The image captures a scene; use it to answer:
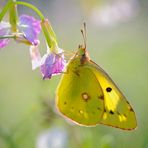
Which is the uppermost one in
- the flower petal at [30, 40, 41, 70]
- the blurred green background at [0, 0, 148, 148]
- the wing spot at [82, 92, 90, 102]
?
the flower petal at [30, 40, 41, 70]

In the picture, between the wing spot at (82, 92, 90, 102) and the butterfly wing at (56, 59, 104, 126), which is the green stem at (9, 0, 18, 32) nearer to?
the butterfly wing at (56, 59, 104, 126)

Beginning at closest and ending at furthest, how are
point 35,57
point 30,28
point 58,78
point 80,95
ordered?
point 30,28 < point 35,57 < point 80,95 < point 58,78

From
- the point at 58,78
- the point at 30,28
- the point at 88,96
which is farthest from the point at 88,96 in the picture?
the point at 58,78

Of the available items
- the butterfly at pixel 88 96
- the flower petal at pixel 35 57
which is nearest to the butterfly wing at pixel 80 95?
the butterfly at pixel 88 96

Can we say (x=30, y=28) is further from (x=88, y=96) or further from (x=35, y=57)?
(x=88, y=96)

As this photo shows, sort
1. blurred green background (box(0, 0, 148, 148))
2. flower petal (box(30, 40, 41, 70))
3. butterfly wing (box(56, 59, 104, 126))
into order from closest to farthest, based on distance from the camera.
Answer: flower petal (box(30, 40, 41, 70)) < butterfly wing (box(56, 59, 104, 126)) < blurred green background (box(0, 0, 148, 148))

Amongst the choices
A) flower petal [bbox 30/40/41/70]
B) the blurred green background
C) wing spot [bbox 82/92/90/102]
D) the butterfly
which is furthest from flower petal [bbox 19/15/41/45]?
the blurred green background
